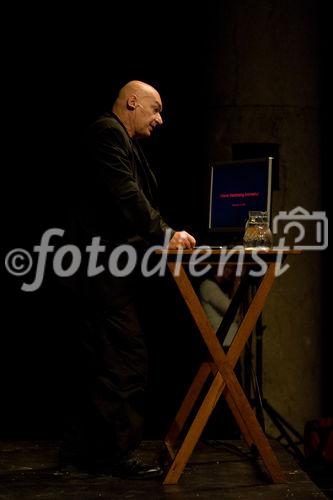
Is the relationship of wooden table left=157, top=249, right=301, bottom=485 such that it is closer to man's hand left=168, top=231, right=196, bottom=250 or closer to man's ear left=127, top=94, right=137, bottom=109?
man's hand left=168, top=231, right=196, bottom=250

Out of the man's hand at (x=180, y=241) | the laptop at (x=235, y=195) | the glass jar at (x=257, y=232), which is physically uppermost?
the laptop at (x=235, y=195)

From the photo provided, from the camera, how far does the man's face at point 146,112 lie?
3520mm

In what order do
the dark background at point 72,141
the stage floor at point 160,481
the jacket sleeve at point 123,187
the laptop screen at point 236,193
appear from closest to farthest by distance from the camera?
the stage floor at point 160,481 < the jacket sleeve at point 123,187 < the laptop screen at point 236,193 < the dark background at point 72,141

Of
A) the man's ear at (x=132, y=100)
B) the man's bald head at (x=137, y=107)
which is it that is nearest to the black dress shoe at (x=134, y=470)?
the man's bald head at (x=137, y=107)

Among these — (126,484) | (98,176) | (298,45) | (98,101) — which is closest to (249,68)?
(298,45)

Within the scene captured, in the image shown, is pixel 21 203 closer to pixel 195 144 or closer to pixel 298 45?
pixel 195 144

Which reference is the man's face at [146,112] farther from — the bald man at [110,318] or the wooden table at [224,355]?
the wooden table at [224,355]

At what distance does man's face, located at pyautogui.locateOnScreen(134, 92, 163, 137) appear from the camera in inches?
139

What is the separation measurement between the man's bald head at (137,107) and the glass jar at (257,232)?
71cm

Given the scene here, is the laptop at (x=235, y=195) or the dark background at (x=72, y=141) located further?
the dark background at (x=72, y=141)

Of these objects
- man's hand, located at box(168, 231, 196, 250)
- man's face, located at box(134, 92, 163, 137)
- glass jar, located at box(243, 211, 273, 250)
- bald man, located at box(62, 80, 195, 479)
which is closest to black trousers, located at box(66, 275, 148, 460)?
bald man, located at box(62, 80, 195, 479)

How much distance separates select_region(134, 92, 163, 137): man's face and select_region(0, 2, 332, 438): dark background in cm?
159

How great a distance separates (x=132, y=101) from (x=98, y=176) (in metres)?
0.46

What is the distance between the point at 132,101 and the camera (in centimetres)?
351
